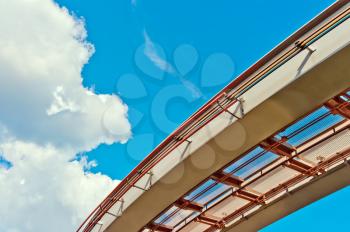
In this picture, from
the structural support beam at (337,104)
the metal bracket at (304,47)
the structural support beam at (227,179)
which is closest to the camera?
the metal bracket at (304,47)

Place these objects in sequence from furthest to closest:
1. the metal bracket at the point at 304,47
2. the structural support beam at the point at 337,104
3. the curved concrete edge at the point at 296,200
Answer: the curved concrete edge at the point at 296,200 < the structural support beam at the point at 337,104 < the metal bracket at the point at 304,47

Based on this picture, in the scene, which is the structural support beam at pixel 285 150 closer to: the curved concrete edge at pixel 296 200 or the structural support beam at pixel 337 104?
the curved concrete edge at pixel 296 200

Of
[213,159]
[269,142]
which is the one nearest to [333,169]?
[269,142]

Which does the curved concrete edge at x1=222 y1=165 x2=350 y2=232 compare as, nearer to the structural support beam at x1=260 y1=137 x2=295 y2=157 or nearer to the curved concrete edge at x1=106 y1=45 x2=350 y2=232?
the structural support beam at x1=260 y1=137 x2=295 y2=157

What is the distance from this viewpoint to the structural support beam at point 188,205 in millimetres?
15070

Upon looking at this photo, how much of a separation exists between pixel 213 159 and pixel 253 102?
8.08 feet

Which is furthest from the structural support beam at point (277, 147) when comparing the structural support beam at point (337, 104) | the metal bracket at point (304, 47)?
the metal bracket at point (304, 47)

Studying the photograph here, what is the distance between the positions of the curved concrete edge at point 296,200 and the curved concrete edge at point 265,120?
342 cm

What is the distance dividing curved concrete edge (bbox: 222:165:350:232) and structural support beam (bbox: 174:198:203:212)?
1721 mm

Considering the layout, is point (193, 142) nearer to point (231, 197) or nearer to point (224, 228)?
point (231, 197)

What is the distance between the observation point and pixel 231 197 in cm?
1548

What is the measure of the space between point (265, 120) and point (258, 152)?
2.14m

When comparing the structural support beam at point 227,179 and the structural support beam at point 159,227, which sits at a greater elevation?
the structural support beam at point 159,227

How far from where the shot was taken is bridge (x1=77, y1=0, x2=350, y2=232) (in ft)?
32.3
